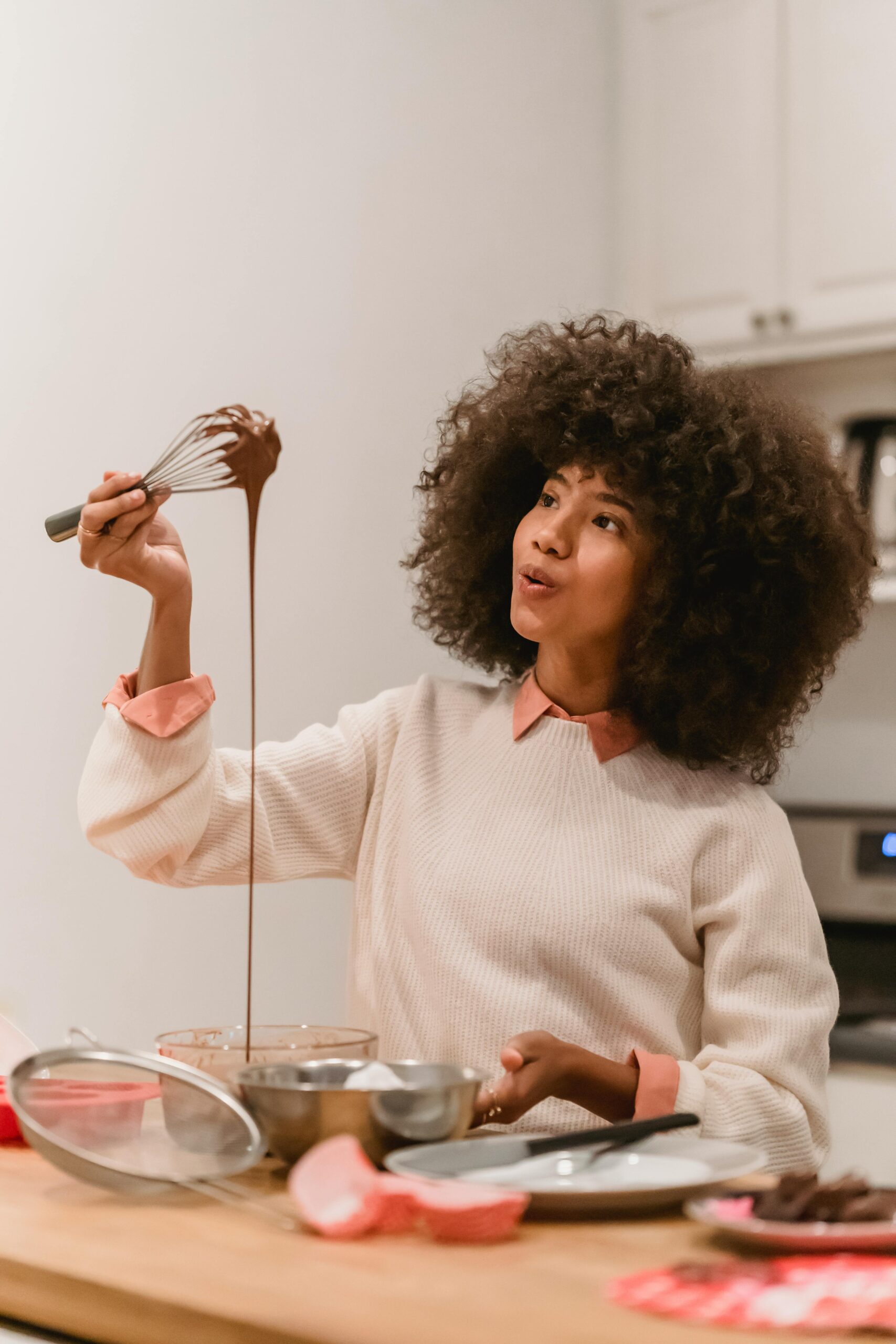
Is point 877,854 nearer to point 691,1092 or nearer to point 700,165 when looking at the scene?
point 700,165

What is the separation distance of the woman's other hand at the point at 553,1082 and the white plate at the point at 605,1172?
6 centimetres

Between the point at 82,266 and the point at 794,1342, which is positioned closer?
the point at 794,1342

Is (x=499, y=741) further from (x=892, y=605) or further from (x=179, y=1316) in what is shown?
(x=892, y=605)

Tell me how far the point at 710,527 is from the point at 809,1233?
27.0 inches

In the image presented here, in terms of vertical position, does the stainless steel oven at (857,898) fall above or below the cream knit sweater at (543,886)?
below

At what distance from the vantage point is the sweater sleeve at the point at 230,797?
1099mm

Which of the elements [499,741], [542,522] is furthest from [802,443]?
[499,741]

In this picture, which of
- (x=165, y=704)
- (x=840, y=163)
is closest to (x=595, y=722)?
(x=165, y=704)

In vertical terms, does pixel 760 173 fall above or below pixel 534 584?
above

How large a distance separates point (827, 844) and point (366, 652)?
3.05 feet

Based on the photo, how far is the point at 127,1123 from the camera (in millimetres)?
838

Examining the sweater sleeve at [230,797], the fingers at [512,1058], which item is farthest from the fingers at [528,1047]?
the sweater sleeve at [230,797]

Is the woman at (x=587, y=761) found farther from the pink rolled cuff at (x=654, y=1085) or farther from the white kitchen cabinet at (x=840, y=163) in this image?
the white kitchen cabinet at (x=840, y=163)

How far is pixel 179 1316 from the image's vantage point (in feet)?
2.02
